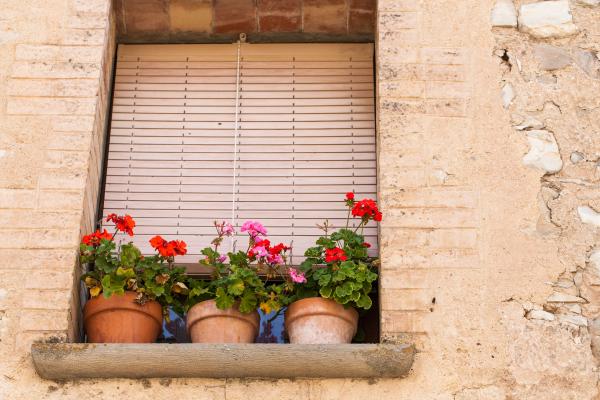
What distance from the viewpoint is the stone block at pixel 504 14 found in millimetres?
5422

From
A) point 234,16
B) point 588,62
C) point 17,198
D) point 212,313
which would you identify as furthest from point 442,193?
point 17,198

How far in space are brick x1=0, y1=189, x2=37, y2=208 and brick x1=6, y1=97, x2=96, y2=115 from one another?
1.36 ft

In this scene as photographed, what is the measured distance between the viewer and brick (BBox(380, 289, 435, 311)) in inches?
186

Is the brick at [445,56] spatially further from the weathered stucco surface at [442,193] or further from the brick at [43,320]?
the brick at [43,320]

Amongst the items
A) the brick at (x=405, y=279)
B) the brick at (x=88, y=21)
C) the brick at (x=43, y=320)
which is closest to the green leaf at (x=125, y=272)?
the brick at (x=43, y=320)

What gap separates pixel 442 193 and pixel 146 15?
1.91 m

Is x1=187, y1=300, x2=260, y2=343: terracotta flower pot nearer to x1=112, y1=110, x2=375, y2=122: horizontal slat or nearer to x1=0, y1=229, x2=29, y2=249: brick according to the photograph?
x1=0, y1=229, x2=29, y2=249: brick

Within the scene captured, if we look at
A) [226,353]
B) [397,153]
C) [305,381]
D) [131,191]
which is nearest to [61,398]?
[226,353]

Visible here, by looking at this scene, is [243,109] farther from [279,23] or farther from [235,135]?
[279,23]

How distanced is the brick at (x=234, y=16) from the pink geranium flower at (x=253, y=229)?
139 centimetres

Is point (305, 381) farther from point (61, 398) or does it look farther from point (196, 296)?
point (61, 398)

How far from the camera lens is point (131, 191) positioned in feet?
18.1

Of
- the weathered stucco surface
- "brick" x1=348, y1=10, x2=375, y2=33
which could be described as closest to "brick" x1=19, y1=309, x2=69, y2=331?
the weathered stucco surface

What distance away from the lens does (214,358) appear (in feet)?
14.6
